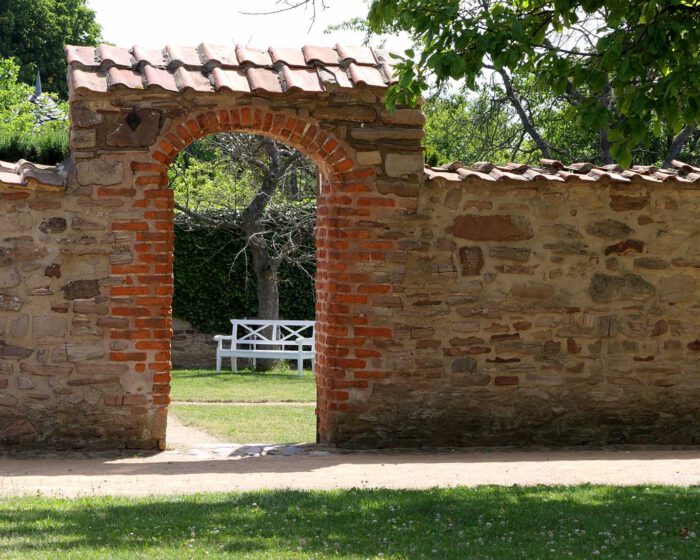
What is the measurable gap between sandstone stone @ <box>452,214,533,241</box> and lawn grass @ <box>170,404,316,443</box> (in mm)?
2512

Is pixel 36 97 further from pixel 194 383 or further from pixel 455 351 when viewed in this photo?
pixel 455 351

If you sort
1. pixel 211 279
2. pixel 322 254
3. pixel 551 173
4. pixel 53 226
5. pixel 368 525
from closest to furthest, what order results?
pixel 368 525, pixel 53 226, pixel 322 254, pixel 551 173, pixel 211 279

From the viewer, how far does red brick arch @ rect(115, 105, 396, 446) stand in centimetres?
823

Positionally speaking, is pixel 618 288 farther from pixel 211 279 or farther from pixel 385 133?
pixel 211 279

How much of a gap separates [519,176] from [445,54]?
2.27 m

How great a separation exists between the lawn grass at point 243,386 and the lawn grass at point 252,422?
0.90 m

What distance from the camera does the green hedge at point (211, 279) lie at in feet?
Answer: 60.8

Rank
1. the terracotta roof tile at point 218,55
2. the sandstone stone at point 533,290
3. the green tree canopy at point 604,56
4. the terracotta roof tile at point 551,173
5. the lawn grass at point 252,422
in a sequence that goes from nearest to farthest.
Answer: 1. the green tree canopy at point 604,56
2. the terracotta roof tile at point 218,55
3. the terracotta roof tile at point 551,173
4. the sandstone stone at point 533,290
5. the lawn grass at point 252,422

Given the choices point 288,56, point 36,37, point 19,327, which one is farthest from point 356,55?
point 36,37

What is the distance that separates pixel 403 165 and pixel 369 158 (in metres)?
0.28

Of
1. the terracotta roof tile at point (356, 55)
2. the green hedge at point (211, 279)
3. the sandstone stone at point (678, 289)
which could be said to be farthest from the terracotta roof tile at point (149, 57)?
the green hedge at point (211, 279)

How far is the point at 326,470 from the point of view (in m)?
7.67

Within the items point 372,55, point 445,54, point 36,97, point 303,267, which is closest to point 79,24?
point 36,97

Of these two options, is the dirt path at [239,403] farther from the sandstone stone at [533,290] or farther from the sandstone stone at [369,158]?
the sandstone stone at [369,158]
